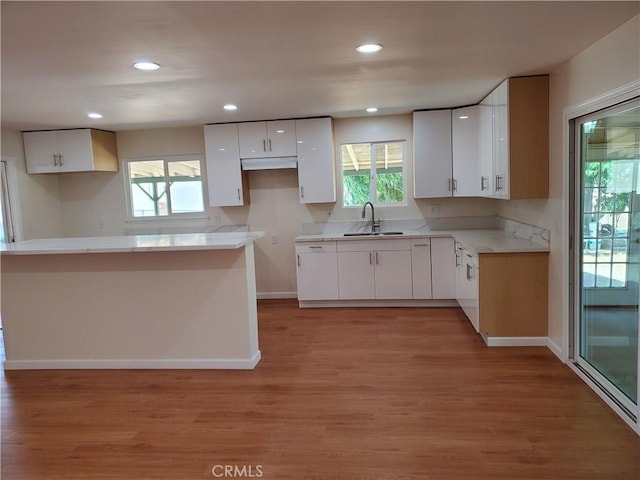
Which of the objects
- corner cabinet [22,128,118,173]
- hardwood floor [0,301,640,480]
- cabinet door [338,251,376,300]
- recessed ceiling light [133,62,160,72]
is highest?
recessed ceiling light [133,62,160,72]

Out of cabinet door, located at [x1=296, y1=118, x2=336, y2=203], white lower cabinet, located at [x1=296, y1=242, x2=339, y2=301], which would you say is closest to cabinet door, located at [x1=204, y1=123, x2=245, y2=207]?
cabinet door, located at [x1=296, y1=118, x2=336, y2=203]

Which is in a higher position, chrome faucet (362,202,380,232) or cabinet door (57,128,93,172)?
cabinet door (57,128,93,172)

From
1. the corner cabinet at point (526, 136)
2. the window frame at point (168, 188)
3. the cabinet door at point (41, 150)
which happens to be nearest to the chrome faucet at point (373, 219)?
the corner cabinet at point (526, 136)

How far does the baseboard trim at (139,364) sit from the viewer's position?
350cm

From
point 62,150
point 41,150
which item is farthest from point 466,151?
point 41,150

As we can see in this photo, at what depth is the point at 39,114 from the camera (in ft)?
14.1

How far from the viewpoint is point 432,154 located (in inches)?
194

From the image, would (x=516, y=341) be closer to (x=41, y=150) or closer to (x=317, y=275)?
(x=317, y=275)

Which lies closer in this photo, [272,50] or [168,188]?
[272,50]

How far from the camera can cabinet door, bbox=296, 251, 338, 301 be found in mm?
5090

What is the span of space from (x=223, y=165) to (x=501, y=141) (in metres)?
3.12

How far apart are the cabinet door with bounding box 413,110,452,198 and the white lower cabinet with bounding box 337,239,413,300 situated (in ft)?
2.31

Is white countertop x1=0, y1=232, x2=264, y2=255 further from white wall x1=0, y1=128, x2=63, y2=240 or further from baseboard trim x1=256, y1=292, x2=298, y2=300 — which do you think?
baseboard trim x1=256, y1=292, x2=298, y2=300

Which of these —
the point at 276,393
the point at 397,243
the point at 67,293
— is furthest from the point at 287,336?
the point at 67,293
